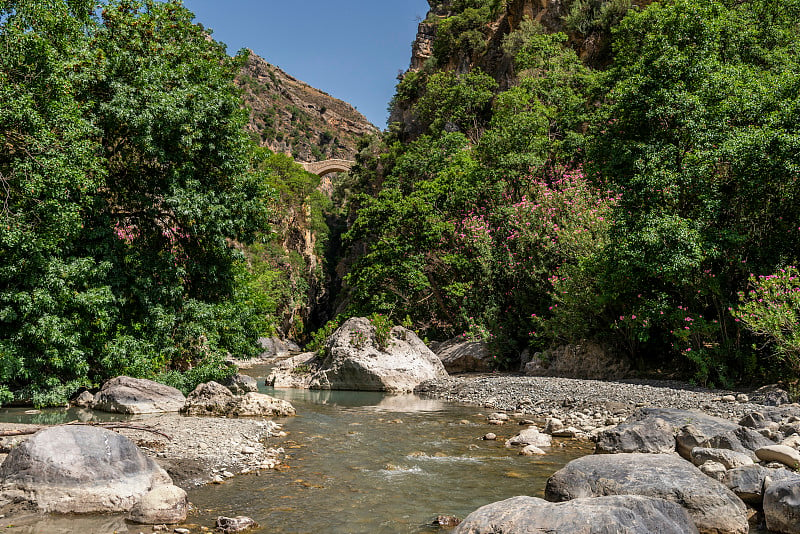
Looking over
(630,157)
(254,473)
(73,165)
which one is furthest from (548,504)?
(630,157)

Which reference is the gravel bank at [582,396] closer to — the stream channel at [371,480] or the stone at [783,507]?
the stream channel at [371,480]

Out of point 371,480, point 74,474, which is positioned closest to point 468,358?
point 371,480

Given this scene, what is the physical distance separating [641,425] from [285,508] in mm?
5702

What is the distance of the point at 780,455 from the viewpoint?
23.1 ft

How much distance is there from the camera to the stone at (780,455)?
22.7 ft

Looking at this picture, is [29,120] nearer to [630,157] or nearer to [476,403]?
[476,403]

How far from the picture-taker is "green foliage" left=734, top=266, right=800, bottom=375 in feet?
38.5

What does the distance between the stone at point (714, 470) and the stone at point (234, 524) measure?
16.8ft

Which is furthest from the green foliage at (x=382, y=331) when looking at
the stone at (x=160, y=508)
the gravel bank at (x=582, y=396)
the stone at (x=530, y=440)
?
the stone at (x=160, y=508)

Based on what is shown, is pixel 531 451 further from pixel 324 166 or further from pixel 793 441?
pixel 324 166

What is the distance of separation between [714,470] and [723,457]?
0.46 m

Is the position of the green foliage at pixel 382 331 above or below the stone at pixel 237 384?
above

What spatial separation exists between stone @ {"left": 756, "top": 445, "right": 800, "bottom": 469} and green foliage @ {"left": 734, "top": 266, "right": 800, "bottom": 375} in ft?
17.8

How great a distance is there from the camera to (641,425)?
8.93 m
